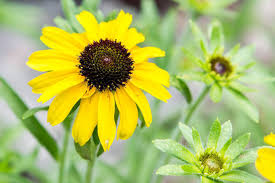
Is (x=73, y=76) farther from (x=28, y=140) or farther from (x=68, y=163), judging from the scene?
(x=28, y=140)

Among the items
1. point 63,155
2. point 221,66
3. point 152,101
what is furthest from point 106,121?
point 152,101

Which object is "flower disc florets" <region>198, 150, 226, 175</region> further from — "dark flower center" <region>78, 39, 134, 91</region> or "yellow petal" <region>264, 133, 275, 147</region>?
"dark flower center" <region>78, 39, 134, 91</region>

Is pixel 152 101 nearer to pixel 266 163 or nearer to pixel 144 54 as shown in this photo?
pixel 144 54

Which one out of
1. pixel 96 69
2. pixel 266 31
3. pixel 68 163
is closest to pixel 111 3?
pixel 266 31

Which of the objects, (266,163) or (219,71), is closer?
(266,163)

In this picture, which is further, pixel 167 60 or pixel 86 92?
pixel 167 60

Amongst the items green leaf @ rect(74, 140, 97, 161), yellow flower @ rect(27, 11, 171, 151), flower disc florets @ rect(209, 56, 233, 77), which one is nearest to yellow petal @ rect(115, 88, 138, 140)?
yellow flower @ rect(27, 11, 171, 151)
